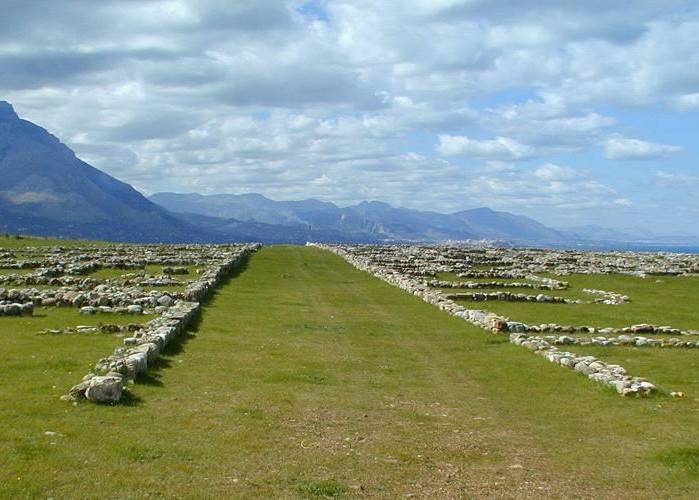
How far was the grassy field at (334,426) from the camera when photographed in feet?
40.2

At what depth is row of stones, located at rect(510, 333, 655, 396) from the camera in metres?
19.5

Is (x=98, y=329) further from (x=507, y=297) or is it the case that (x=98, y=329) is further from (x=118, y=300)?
(x=507, y=297)

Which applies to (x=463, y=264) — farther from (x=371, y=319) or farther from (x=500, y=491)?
(x=500, y=491)

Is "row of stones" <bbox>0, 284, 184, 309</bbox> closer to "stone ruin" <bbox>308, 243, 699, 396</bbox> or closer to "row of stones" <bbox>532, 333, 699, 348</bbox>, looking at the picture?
"stone ruin" <bbox>308, 243, 699, 396</bbox>

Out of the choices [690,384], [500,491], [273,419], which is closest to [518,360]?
[690,384]

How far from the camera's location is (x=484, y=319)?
31641 millimetres

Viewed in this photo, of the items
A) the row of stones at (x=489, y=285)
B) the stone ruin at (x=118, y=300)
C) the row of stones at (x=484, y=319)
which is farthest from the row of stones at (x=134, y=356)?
the row of stones at (x=489, y=285)

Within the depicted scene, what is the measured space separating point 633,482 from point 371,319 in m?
21.9

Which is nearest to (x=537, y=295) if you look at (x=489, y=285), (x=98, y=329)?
(x=489, y=285)

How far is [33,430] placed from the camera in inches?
541

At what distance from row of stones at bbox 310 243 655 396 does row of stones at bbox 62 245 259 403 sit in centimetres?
1184

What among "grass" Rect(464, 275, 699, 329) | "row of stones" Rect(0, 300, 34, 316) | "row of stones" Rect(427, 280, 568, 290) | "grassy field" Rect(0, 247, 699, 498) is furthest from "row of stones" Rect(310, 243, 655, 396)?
"row of stones" Rect(0, 300, 34, 316)

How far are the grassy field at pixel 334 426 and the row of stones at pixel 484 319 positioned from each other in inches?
17.8

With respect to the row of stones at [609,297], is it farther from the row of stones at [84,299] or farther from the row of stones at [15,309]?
the row of stones at [15,309]
